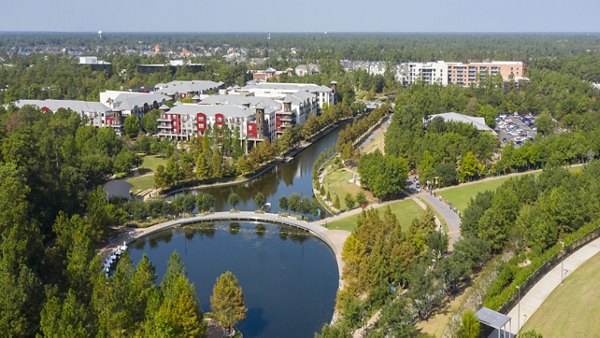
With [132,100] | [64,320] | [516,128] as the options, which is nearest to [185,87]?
[132,100]

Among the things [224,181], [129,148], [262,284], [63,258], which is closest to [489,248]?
[262,284]

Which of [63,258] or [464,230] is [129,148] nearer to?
[63,258]

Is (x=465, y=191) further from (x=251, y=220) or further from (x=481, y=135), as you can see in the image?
(x=251, y=220)

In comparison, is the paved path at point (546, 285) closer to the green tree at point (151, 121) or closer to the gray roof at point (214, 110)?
the gray roof at point (214, 110)

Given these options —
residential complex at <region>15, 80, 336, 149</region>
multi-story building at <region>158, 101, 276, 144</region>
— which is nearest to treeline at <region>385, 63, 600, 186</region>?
residential complex at <region>15, 80, 336, 149</region>

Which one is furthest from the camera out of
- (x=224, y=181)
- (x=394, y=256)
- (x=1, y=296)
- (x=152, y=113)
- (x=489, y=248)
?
(x=152, y=113)

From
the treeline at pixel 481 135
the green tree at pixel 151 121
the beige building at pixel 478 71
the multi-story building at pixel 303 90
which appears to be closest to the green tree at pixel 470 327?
the treeline at pixel 481 135
